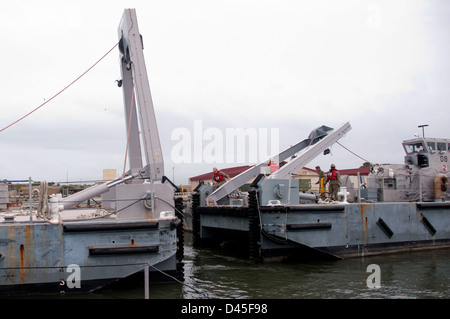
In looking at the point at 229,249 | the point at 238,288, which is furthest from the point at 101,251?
the point at 229,249

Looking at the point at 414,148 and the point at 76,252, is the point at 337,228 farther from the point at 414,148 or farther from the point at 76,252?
the point at 76,252

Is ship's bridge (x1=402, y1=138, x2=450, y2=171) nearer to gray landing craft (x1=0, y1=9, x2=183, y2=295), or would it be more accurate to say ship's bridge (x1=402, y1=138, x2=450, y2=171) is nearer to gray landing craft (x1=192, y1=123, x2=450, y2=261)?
gray landing craft (x1=192, y1=123, x2=450, y2=261)

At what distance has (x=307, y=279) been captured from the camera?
9516mm

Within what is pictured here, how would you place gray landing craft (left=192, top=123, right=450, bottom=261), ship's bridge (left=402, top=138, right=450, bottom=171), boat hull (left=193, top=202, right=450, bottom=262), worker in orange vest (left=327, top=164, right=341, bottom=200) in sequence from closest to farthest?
boat hull (left=193, top=202, right=450, bottom=262) → gray landing craft (left=192, top=123, right=450, bottom=261) → worker in orange vest (left=327, top=164, right=341, bottom=200) → ship's bridge (left=402, top=138, right=450, bottom=171)

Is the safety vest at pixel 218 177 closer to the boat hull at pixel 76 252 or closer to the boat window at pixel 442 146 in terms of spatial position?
the boat hull at pixel 76 252

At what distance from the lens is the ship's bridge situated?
15.0 meters

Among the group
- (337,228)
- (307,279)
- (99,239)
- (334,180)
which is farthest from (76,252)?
(334,180)

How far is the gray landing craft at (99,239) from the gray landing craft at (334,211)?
125 inches

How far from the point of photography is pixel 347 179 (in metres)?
15.5

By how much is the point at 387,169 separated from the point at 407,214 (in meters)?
2.01

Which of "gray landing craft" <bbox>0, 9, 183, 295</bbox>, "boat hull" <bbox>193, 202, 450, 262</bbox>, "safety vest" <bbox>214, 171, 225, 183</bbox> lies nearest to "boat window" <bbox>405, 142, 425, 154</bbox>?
"boat hull" <bbox>193, 202, 450, 262</bbox>

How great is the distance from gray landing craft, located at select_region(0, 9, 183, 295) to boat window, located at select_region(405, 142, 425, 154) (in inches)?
405

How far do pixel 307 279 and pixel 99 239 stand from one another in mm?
4657
